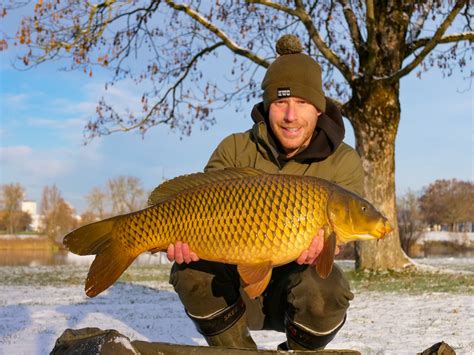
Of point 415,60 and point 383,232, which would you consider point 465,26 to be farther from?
point 383,232

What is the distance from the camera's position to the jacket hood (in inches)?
123

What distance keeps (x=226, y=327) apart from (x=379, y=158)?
22.3ft

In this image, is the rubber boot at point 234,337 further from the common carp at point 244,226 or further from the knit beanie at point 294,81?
the knit beanie at point 294,81

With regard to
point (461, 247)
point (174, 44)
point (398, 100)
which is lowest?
point (461, 247)

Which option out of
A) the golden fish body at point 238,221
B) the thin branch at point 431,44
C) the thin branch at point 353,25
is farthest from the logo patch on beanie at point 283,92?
the thin branch at point 353,25

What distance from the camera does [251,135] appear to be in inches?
131

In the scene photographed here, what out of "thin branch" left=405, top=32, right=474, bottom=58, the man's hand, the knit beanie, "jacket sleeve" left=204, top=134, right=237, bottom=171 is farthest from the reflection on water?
the man's hand

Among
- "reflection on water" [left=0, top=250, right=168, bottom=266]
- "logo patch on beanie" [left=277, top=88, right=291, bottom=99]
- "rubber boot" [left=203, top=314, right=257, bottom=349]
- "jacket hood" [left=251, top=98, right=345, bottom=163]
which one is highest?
"logo patch on beanie" [left=277, top=88, right=291, bottom=99]

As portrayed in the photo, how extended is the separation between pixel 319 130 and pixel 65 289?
19.8 feet

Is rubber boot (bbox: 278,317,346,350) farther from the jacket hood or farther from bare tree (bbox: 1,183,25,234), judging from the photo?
bare tree (bbox: 1,183,25,234)

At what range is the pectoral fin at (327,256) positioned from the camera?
2.43m

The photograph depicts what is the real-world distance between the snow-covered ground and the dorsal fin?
5.13 feet

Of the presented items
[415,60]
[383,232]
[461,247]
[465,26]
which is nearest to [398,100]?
[415,60]

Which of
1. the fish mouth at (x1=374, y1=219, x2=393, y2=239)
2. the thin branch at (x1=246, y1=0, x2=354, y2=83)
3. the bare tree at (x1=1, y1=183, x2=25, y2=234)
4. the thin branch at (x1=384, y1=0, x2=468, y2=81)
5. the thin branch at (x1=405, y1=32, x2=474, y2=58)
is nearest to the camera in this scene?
the fish mouth at (x1=374, y1=219, x2=393, y2=239)
